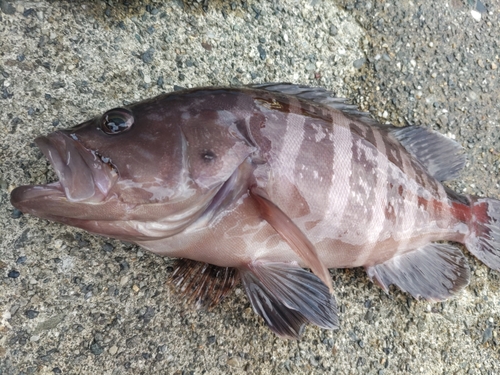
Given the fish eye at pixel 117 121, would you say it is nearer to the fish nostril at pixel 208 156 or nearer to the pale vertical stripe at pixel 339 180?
the fish nostril at pixel 208 156

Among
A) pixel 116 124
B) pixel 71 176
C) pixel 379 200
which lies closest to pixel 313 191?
pixel 379 200

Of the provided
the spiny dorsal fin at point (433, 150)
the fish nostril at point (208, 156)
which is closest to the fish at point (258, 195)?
the fish nostril at point (208, 156)

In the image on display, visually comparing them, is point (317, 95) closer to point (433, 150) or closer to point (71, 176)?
point (433, 150)

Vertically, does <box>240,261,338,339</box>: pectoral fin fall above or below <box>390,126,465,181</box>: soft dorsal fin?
below

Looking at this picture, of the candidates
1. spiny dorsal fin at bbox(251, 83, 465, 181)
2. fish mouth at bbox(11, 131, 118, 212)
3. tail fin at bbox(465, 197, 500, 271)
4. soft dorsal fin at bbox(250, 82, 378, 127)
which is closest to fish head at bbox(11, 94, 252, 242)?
fish mouth at bbox(11, 131, 118, 212)

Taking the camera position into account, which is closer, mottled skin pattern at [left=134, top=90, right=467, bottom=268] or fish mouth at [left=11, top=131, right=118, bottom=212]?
fish mouth at [left=11, top=131, right=118, bottom=212]

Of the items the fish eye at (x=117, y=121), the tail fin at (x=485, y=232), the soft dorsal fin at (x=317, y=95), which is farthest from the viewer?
the tail fin at (x=485, y=232)

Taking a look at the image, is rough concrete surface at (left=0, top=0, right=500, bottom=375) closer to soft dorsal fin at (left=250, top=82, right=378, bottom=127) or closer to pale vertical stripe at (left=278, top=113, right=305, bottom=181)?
soft dorsal fin at (left=250, top=82, right=378, bottom=127)
